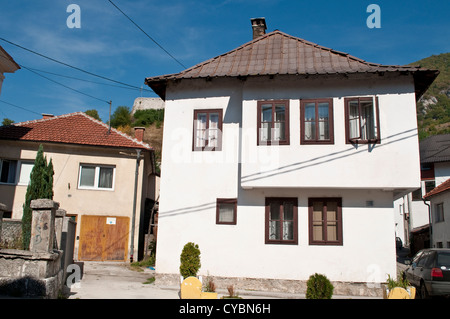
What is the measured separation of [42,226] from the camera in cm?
957

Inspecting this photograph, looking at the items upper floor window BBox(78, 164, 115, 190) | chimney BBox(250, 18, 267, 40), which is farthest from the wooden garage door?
chimney BBox(250, 18, 267, 40)

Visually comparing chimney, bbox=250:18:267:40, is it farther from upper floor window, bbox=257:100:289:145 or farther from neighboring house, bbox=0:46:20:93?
neighboring house, bbox=0:46:20:93

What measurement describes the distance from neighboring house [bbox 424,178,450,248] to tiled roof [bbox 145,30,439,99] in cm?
1315

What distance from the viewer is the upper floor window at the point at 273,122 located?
14148 mm

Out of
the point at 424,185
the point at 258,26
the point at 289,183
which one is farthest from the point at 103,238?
the point at 424,185

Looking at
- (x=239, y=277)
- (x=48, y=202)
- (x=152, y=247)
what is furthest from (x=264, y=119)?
(x=152, y=247)

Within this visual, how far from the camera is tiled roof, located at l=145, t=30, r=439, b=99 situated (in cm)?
1395

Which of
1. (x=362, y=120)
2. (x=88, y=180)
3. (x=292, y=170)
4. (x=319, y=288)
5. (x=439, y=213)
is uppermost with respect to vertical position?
(x=362, y=120)

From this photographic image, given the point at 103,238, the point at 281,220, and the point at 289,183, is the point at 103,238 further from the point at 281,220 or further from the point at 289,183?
the point at 289,183

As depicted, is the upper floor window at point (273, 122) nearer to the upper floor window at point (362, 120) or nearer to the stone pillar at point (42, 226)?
the upper floor window at point (362, 120)

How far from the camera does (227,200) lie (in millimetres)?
14562

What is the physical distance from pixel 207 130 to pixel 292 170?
11.3 ft

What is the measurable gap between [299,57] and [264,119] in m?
2.86
